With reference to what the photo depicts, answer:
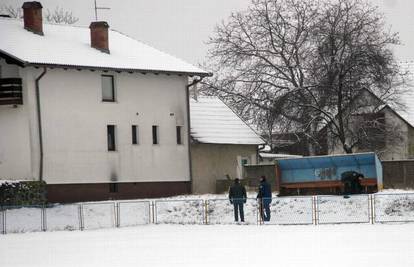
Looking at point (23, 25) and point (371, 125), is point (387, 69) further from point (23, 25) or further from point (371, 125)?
point (23, 25)

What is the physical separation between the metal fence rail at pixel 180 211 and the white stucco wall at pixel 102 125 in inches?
318

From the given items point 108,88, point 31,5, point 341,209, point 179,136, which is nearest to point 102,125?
point 108,88

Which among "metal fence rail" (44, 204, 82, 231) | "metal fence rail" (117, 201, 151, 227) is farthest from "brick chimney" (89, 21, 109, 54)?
"metal fence rail" (44, 204, 82, 231)

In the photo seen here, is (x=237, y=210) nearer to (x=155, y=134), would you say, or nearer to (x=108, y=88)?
(x=108, y=88)

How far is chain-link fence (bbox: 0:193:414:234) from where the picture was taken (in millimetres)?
36812

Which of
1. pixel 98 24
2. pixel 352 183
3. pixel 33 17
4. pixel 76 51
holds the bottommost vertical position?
pixel 352 183

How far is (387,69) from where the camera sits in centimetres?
5353

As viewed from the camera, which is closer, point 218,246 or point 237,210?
point 218,246

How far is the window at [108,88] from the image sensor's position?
162 ft

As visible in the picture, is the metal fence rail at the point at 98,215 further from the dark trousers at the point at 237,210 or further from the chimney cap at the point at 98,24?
the chimney cap at the point at 98,24

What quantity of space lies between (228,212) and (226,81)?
24234mm

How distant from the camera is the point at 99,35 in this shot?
51.1 meters

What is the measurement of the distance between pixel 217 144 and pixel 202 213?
15.7 m

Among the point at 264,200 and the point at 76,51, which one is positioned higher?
the point at 76,51
